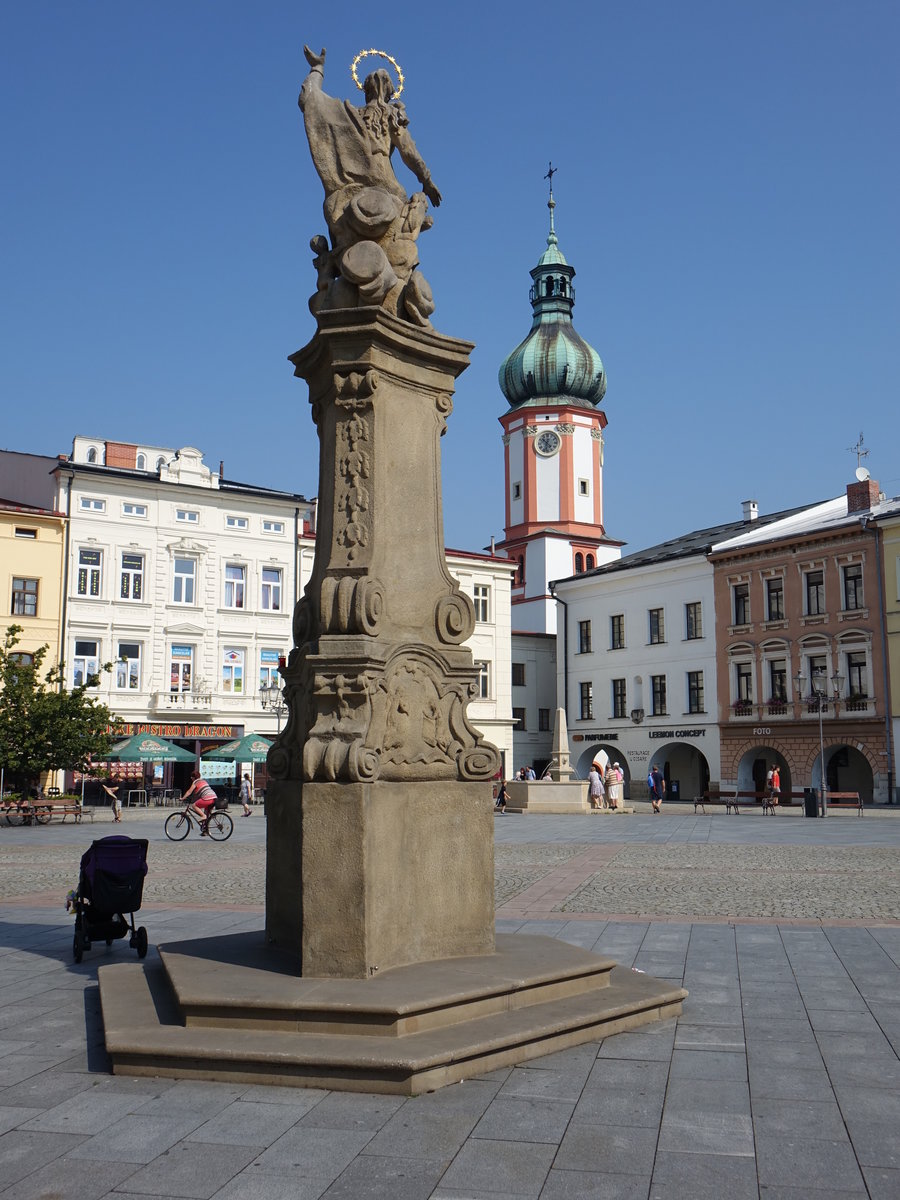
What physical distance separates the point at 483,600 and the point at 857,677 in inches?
750

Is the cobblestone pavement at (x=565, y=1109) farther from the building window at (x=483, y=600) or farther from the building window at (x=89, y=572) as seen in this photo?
the building window at (x=483, y=600)

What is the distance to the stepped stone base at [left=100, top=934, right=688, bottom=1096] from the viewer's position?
17.9ft

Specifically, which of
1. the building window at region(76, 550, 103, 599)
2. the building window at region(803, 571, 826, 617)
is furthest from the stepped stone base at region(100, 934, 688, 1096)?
the building window at region(803, 571, 826, 617)

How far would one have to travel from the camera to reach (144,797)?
41.2 meters

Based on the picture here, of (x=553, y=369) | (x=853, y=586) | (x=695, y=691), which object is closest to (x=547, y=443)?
(x=553, y=369)

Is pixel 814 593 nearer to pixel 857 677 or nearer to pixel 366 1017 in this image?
pixel 857 677

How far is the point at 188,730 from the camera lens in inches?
1763

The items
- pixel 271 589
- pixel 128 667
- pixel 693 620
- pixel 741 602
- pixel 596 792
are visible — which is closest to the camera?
pixel 596 792

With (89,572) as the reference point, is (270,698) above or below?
below

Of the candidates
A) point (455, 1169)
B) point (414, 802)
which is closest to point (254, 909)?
point (414, 802)

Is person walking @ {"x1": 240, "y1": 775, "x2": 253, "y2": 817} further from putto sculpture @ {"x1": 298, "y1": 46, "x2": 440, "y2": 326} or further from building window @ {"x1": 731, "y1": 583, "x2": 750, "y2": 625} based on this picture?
putto sculpture @ {"x1": 298, "y1": 46, "x2": 440, "y2": 326}

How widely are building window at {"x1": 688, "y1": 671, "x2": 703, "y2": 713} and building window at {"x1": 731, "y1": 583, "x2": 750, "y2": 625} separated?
3390 millimetres

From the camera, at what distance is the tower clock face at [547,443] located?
67.9 metres

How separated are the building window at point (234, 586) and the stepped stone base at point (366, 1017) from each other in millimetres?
40464
